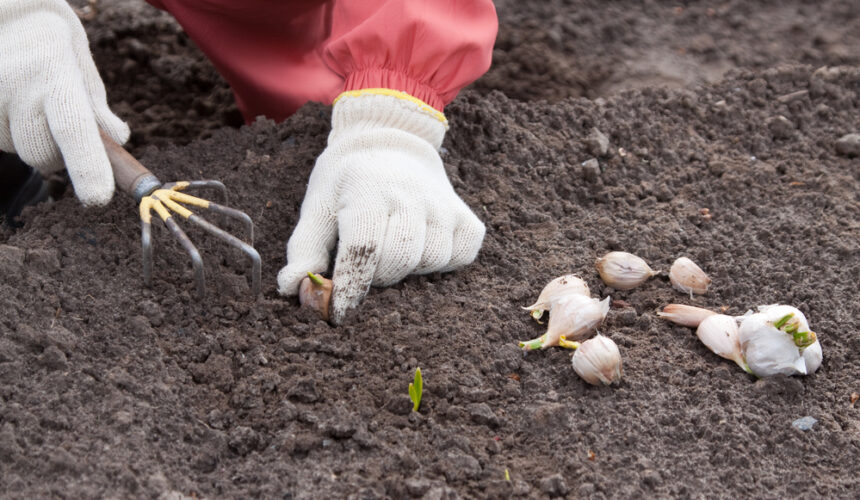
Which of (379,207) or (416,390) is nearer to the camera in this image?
(416,390)

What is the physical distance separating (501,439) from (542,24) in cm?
202

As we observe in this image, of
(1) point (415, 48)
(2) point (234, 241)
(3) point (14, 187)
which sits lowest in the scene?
(3) point (14, 187)

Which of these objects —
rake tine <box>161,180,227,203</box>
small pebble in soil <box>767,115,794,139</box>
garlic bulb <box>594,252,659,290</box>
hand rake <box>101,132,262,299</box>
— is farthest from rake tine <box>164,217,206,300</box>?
small pebble in soil <box>767,115,794,139</box>

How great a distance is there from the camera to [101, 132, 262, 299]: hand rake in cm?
153

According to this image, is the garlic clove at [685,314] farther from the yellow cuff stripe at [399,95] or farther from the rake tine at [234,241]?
the rake tine at [234,241]

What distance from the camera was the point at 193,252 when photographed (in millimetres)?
1505

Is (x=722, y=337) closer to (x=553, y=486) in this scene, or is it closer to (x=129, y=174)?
(x=553, y=486)

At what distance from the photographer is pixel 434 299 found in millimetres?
1697

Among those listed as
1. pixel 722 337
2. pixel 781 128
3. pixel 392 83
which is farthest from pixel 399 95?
pixel 781 128

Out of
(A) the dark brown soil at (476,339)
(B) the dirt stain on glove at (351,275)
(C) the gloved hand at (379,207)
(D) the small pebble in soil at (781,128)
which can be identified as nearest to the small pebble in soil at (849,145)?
(A) the dark brown soil at (476,339)

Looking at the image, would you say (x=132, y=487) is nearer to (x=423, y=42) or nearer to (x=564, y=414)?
(x=564, y=414)

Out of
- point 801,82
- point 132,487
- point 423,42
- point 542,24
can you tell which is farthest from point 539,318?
point 542,24

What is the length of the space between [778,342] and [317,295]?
89 centimetres

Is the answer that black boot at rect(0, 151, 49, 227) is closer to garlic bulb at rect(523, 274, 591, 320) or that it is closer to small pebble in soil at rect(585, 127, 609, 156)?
garlic bulb at rect(523, 274, 591, 320)
